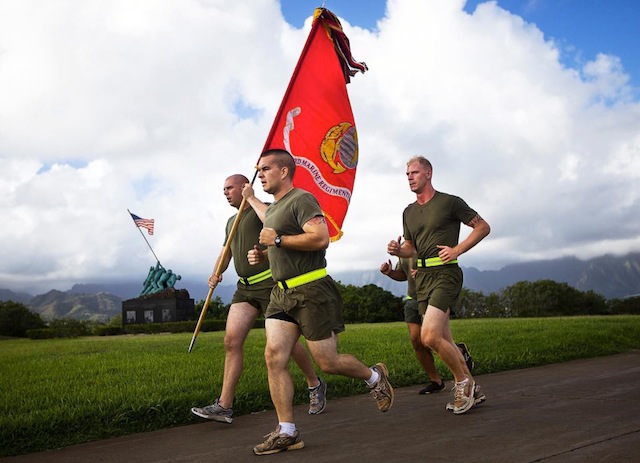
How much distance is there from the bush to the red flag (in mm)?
47858

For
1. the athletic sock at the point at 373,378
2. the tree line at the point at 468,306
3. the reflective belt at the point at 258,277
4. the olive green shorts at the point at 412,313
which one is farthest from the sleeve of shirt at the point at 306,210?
the tree line at the point at 468,306

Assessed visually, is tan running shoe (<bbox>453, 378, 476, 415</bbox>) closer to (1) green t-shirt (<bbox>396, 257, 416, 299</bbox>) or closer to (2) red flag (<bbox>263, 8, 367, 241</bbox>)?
(1) green t-shirt (<bbox>396, 257, 416, 299</bbox>)

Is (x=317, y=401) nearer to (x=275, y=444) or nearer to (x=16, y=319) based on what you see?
(x=275, y=444)

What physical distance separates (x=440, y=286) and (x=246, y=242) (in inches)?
73.9

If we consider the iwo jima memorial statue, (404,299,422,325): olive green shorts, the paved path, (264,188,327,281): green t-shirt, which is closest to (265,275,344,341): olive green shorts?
(264,188,327,281): green t-shirt

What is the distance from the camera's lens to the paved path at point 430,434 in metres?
4.57

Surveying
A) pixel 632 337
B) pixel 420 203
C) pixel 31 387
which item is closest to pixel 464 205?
pixel 420 203

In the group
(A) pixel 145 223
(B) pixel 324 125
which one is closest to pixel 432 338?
(B) pixel 324 125

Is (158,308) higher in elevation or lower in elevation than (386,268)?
higher

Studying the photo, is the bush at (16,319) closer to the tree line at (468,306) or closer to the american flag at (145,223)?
the tree line at (468,306)

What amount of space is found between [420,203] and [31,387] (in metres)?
5.53

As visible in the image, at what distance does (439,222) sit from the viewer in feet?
22.1

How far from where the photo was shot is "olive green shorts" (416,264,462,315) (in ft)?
21.5

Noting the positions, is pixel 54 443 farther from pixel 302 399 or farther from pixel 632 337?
pixel 632 337
